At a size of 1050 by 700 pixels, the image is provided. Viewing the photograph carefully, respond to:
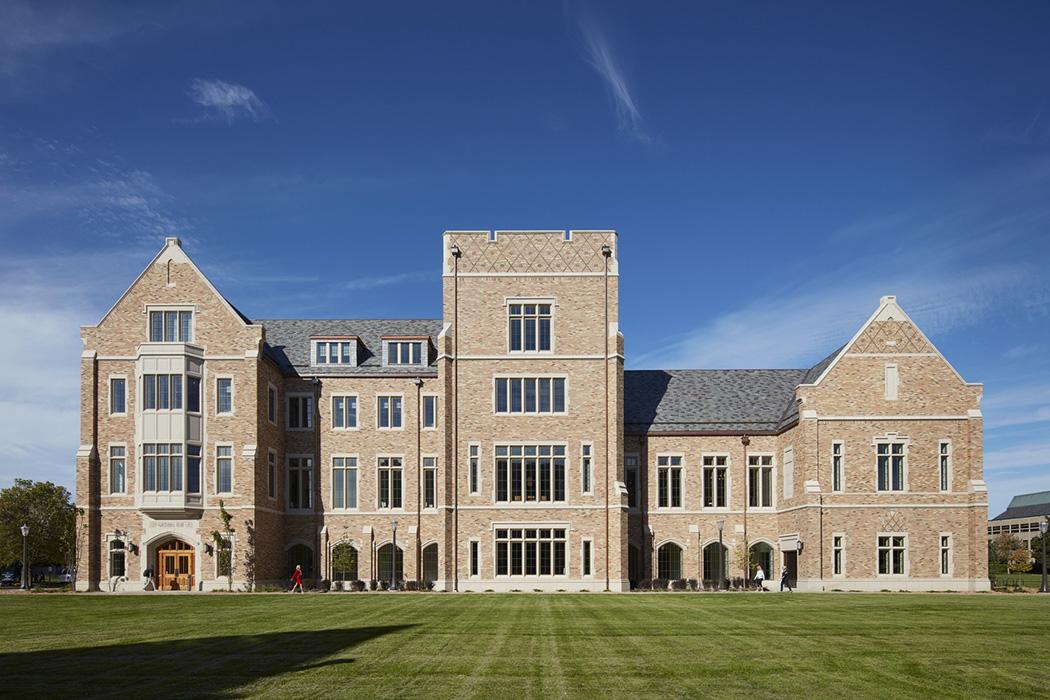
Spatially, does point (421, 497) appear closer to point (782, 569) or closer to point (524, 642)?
point (782, 569)

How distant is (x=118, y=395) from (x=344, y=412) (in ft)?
35.1

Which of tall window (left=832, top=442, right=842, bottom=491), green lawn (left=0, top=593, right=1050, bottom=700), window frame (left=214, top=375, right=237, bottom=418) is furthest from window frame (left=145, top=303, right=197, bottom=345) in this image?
tall window (left=832, top=442, right=842, bottom=491)

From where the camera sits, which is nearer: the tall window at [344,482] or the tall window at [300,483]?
the tall window at [344,482]

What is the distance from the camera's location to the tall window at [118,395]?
4753cm

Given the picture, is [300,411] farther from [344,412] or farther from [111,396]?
[111,396]

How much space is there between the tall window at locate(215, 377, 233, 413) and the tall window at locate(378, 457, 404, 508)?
818 cm

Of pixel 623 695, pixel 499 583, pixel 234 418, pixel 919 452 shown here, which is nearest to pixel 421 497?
pixel 499 583

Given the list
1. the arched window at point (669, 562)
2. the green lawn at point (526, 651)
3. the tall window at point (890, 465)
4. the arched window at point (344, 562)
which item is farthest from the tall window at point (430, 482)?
the tall window at point (890, 465)

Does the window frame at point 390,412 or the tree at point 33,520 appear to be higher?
the window frame at point 390,412

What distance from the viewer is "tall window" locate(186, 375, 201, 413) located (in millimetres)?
47219

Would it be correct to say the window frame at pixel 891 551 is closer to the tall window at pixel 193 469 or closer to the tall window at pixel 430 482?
the tall window at pixel 430 482

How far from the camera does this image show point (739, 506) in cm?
5219

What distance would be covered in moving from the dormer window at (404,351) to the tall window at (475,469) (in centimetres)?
589

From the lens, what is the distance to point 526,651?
20000mm
